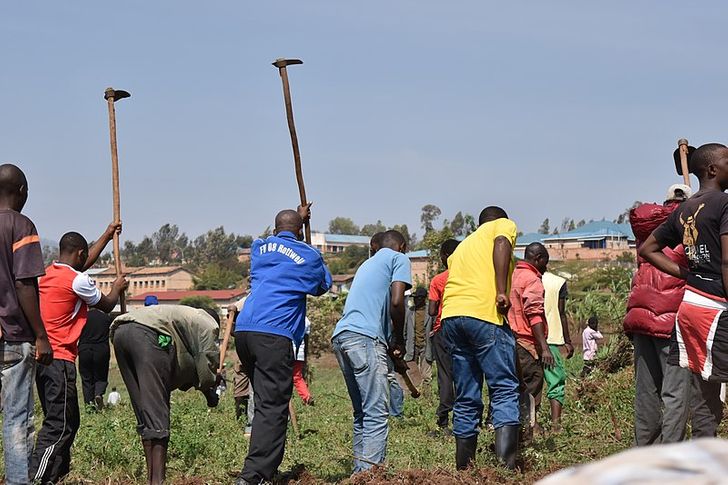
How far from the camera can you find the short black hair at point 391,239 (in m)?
7.62

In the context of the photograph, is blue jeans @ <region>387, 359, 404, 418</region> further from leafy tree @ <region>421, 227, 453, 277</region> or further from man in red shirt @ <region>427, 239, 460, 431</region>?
leafy tree @ <region>421, 227, 453, 277</region>

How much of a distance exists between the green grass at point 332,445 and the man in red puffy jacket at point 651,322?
796 mm

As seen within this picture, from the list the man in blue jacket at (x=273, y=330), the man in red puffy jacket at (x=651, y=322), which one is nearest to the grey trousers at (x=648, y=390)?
the man in red puffy jacket at (x=651, y=322)

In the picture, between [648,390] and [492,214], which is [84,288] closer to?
[492,214]

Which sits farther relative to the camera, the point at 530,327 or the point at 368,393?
the point at 530,327

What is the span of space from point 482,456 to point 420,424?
11.9 feet

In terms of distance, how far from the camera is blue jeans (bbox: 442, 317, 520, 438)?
6633 millimetres

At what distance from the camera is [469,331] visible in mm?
6641

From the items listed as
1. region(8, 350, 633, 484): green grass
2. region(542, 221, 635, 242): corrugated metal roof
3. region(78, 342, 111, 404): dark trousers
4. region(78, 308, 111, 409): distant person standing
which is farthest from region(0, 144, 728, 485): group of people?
region(542, 221, 635, 242): corrugated metal roof

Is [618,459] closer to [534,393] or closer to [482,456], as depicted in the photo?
[482,456]

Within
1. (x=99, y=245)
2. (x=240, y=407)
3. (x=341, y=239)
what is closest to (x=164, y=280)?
(x=341, y=239)

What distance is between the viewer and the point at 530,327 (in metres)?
9.09

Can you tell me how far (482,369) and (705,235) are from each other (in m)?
1.94

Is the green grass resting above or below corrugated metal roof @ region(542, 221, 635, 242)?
below
